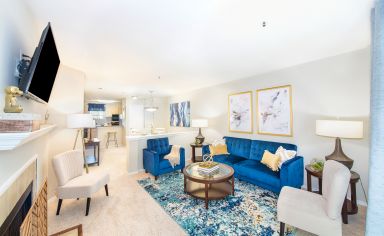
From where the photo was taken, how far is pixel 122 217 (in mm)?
2352

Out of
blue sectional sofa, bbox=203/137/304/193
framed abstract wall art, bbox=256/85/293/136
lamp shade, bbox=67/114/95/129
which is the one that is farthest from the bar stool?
framed abstract wall art, bbox=256/85/293/136

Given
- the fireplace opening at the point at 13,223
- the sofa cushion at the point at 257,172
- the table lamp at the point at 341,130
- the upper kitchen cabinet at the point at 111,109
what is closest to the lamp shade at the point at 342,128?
the table lamp at the point at 341,130

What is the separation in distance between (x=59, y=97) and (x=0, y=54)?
7.81 feet

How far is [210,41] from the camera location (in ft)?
7.29

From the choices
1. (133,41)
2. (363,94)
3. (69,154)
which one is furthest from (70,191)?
(363,94)

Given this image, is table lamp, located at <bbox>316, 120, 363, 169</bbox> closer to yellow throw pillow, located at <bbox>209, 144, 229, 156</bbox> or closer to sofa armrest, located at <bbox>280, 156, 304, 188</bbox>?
sofa armrest, located at <bbox>280, 156, 304, 188</bbox>

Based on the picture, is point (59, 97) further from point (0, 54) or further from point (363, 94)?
point (363, 94)

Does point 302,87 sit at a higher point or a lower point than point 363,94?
higher

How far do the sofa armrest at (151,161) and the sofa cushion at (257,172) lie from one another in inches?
69.9

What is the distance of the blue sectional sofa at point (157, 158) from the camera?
3.65 m

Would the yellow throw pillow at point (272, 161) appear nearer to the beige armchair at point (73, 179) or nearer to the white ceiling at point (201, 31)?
the white ceiling at point (201, 31)

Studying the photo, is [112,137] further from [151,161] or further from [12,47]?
[12,47]

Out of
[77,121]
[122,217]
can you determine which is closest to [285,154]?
[122,217]

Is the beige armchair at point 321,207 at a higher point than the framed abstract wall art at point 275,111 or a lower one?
lower
